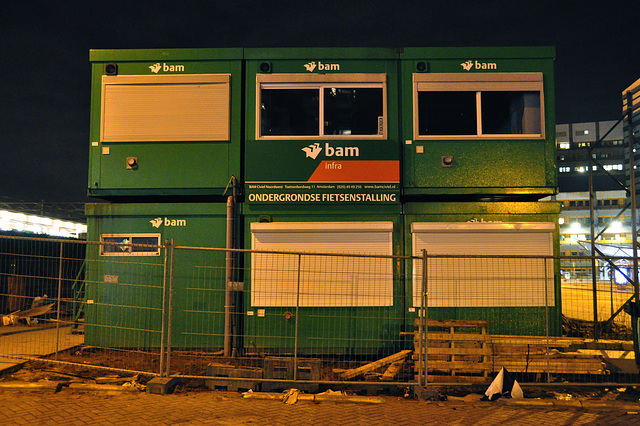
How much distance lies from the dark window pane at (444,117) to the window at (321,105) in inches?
29.2

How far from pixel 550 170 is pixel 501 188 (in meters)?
0.97

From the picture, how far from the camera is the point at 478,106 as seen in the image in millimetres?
8555

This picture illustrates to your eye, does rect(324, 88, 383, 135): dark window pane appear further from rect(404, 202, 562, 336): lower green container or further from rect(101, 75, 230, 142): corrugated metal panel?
rect(101, 75, 230, 142): corrugated metal panel

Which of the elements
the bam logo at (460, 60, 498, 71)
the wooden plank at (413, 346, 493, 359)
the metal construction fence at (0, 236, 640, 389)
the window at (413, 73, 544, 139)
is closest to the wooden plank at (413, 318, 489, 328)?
the wooden plank at (413, 346, 493, 359)

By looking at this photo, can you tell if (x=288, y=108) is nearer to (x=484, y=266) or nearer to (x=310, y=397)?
(x=484, y=266)

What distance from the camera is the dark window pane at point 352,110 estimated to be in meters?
8.55

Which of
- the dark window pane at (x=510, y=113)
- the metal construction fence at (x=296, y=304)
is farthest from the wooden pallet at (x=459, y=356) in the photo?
the dark window pane at (x=510, y=113)

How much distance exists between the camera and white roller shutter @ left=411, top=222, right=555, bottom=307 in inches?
318

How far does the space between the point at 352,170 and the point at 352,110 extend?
1.14m

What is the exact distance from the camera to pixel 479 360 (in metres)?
7.08

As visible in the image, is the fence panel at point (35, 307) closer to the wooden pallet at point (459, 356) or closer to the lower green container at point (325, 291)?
the lower green container at point (325, 291)

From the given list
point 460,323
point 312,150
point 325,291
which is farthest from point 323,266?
point 460,323

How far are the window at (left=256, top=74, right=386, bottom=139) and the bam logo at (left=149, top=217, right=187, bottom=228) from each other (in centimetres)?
212

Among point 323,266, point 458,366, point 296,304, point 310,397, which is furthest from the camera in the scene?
point 323,266
